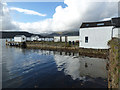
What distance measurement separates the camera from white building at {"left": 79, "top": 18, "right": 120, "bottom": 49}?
15374mm

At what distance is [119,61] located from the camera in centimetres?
371

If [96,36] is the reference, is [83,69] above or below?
below

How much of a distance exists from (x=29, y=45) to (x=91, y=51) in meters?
29.2

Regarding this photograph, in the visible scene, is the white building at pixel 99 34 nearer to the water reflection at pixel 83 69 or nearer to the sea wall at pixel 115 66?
the water reflection at pixel 83 69

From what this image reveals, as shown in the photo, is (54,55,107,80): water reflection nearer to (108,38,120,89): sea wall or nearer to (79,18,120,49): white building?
(108,38,120,89): sea wall

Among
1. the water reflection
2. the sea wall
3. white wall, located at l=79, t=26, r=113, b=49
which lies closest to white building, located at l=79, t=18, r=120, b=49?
white wall, located at l=79, t=26, r=113, b=49

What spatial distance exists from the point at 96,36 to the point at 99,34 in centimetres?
70

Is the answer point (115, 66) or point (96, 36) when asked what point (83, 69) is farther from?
point (96, 36)

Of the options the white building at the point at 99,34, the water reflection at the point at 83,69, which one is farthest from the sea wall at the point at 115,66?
the white building at the point at 99,34

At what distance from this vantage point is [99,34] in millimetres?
16531

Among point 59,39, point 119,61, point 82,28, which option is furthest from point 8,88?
point 59,39

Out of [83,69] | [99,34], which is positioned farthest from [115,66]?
[99,34]

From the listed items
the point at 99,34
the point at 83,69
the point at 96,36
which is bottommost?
the point at 83,69

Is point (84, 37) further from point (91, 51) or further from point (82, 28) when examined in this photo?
point (91, 51)
